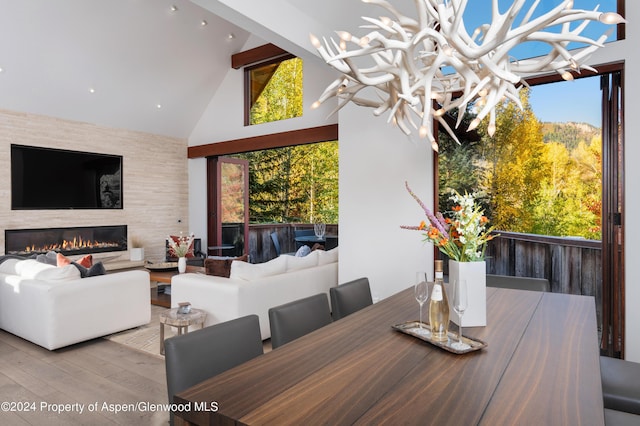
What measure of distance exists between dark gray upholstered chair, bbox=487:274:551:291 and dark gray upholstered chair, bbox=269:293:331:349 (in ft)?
5.11

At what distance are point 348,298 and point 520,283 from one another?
1402 mm

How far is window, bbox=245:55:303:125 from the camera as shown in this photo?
6.79 m

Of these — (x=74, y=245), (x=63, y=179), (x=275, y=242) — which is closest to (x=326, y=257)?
(x=74, y=245)

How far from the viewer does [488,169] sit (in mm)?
3752

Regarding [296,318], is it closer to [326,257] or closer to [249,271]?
[249,271]

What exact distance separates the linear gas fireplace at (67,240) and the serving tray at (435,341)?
5.90m

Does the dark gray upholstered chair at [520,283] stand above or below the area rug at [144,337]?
above

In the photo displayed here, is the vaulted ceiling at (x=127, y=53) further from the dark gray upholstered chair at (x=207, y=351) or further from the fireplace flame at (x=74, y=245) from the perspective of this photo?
the dark gray upholstered chair at (x=207, y=351)

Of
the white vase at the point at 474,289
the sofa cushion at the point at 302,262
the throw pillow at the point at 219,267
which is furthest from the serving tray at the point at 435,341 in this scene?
the throw pillow at the point at 219,267

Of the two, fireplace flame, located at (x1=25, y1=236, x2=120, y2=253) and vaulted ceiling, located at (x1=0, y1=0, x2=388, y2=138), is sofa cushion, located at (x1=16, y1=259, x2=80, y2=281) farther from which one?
vaulted ceiling, located at (x1=0, y1=0, x2=388, y2=138)

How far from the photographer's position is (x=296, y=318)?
191 centimetres

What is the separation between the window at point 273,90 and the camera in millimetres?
6785

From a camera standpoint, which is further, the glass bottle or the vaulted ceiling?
the vaulted ceiling

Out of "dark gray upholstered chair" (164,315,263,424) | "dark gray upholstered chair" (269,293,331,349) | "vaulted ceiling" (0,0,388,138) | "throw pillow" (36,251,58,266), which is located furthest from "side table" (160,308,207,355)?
"vaulted ceiling" (0,0,388,138)
